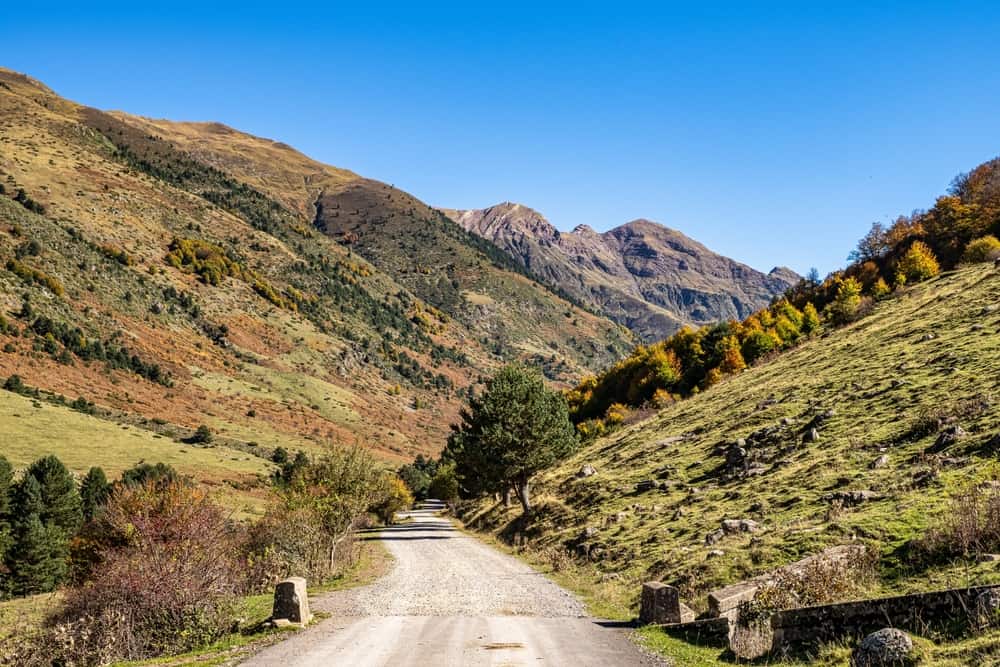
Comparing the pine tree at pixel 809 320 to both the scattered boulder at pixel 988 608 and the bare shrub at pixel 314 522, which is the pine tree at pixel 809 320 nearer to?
the bare shrub at pixel 314 522

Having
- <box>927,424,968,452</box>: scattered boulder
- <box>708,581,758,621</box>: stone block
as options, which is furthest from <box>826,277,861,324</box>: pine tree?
<box>708,581,758,621</box>: stone block

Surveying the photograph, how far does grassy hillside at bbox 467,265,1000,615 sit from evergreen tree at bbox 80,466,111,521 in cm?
3683

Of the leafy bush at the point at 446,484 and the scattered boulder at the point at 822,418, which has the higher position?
the scattered boulder at the point at 822,418

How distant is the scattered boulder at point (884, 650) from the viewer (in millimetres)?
8820

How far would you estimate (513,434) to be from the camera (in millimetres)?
45781

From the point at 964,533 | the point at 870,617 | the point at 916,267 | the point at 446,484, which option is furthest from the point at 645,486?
the point at 446,484

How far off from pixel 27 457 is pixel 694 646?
76.0m

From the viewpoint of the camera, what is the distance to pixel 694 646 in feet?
44.9

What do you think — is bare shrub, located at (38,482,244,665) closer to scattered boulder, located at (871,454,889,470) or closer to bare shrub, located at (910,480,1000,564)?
bare shrub, located at (910,480,1000,564)

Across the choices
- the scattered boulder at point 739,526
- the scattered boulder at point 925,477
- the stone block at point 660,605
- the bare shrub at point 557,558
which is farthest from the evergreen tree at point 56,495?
the scattered boulder at point 925,477

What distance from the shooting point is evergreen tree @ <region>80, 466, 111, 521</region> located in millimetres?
57781

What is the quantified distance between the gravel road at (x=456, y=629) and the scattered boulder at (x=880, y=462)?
12276 mm

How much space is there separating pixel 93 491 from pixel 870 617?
67471mm

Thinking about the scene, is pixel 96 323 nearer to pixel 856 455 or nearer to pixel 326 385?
pixel 326 385
